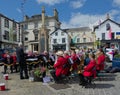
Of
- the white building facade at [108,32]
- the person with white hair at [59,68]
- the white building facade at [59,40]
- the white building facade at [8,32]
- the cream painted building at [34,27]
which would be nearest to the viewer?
→ the person with white hair at [59,68]

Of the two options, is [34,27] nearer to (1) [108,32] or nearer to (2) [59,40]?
(2) [59,40]

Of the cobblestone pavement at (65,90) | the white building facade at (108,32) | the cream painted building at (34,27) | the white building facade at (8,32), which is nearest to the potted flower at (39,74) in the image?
the cobblestone pavement at (65,90)

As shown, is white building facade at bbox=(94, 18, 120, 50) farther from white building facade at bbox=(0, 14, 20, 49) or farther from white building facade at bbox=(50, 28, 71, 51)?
white building facade at bbox=(0, 14, 20, 49)

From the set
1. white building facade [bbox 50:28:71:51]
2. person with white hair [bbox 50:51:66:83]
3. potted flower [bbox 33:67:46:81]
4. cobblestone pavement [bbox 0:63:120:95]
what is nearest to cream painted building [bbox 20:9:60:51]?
white building facade [bbox 50:28:71:51]

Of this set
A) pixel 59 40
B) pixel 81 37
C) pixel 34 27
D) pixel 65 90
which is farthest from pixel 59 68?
pixel 34 27

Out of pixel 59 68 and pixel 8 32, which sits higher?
pixel 8 32

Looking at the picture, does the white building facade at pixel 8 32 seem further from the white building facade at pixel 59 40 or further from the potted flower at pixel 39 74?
the potted flower at pixel 39 74

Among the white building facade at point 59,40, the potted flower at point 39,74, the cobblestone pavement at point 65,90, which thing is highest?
the white building facade at point 59,40

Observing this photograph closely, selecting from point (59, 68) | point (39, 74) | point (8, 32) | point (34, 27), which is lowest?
point (39, 74)

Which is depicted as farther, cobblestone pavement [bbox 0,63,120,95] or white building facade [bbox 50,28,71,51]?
white building facade [bbox 50,28,71,51]

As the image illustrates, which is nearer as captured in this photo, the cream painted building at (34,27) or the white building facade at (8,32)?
the white building facade at (8,32)

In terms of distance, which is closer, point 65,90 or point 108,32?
point 65,90

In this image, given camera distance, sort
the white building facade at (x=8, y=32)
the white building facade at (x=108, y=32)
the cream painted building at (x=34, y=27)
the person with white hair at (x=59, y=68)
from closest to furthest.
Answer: the person with white hair at (x=59, y=68) → the white building facade at (x=8, y=32) → the white building facade at (x=108, y=32) → the cream painted building at (x=34, y=27)

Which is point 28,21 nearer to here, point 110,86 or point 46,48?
point 46,48
